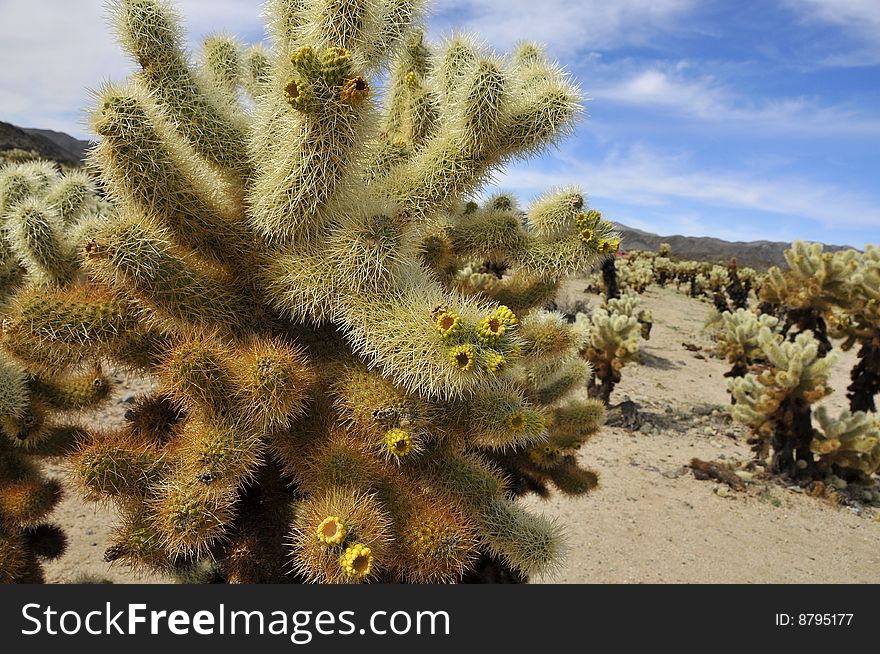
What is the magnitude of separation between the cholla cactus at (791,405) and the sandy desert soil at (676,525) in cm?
56

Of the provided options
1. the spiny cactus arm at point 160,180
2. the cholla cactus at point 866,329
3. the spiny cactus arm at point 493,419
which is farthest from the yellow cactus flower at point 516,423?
the cholla cactus at point 866,329

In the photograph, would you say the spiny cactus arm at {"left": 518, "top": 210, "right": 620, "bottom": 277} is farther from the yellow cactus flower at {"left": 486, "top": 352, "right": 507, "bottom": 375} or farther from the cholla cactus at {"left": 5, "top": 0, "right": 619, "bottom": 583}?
the yellow cactus flower at {"left": 486, "top": 352, "right": 507, "bottom": 375}

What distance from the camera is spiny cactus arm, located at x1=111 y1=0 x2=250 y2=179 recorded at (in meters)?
1.95

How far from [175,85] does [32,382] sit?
135 centimetres

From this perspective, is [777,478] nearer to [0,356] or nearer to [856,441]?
[856,441]

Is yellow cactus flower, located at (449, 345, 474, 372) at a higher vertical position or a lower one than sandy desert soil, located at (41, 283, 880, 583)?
higher

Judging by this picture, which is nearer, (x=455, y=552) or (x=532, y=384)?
(x=455, y=552)

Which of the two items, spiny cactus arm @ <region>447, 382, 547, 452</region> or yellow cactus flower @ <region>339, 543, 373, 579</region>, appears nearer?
yellow cactus flower @ <region>339, 543, 373, 579</region>

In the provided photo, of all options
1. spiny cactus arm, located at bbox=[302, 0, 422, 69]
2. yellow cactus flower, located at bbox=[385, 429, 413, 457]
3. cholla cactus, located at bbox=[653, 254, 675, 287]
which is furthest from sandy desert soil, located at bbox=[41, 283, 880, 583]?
cholla cactus, located at bbox=[653, 254, 675, 287]

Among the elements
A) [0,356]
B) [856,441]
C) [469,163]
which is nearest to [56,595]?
[0,356]

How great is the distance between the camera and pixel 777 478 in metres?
8.12

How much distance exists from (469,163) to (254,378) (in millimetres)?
1014

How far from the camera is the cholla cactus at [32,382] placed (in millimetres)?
1969

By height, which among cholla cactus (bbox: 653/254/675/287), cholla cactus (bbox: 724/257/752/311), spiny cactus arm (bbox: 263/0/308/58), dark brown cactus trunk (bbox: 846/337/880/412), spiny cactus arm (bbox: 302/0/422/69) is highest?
cholla cactus (bbox: 653/254/675/287)
